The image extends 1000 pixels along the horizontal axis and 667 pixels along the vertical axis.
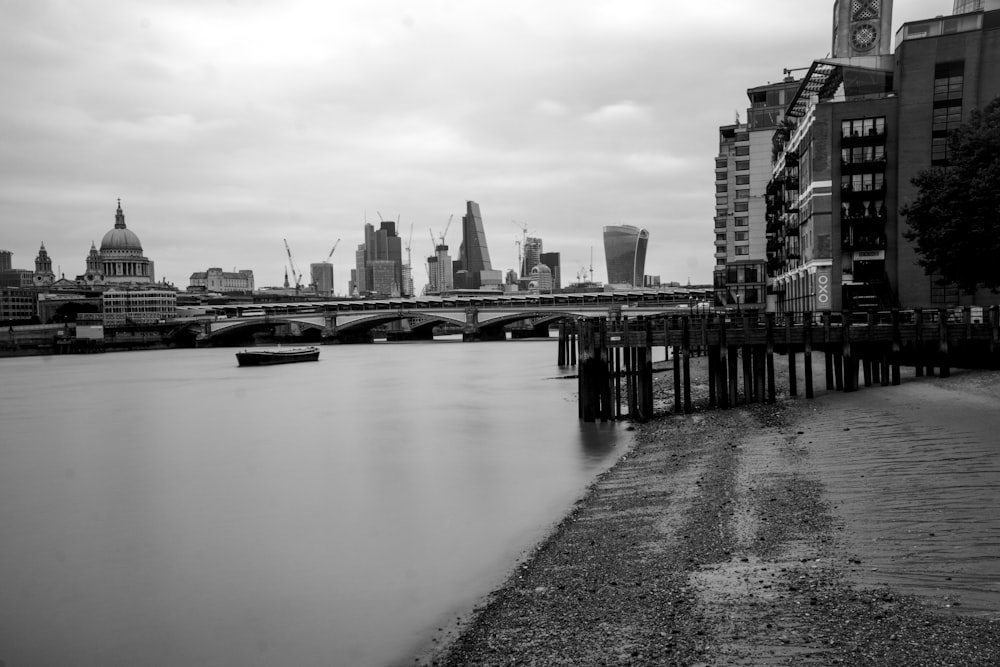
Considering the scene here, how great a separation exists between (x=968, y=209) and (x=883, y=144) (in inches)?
644

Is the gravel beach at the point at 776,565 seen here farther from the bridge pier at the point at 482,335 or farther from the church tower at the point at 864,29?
the bridge pier at the point at 482,335

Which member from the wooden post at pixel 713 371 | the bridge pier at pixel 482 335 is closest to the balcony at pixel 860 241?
the wooden post at pixel 713 371

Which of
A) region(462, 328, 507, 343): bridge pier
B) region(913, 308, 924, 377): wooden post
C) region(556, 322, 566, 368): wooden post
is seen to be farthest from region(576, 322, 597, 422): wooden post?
region(462, 328, 507, 343): bridge pier

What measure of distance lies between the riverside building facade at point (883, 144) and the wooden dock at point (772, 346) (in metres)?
15.2

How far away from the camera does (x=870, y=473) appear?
18000 millimetres

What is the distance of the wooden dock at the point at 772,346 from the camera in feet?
102

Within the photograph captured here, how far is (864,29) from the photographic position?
183ft

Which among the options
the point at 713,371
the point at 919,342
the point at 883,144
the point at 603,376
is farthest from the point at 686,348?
the point at 883,144

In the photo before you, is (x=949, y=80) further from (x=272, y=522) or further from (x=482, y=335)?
(x=482, y=335)

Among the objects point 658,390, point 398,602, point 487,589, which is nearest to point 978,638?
point 487,589

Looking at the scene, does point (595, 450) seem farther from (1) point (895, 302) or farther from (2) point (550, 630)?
(1) point (895, 302)

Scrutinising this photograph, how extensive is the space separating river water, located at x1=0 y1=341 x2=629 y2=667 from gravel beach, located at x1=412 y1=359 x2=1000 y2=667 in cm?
167

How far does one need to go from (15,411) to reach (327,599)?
153 ft

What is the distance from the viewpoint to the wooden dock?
1218 inches
